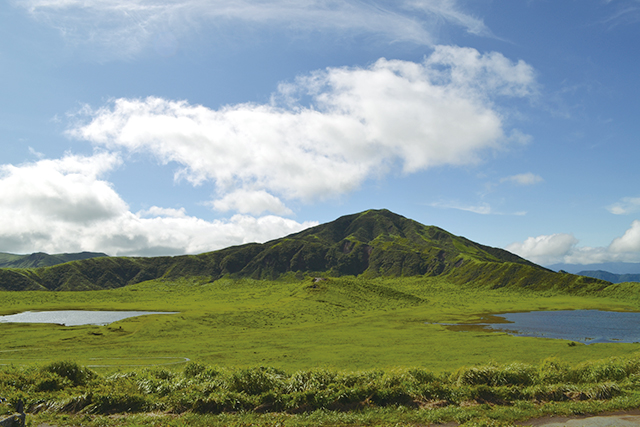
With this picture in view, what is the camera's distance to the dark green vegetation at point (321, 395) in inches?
808

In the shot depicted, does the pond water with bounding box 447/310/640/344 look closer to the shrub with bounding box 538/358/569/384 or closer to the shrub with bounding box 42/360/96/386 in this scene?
the shrub with bounding box 538/358/569/384

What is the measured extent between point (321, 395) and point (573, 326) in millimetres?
106935

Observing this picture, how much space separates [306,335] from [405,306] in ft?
298

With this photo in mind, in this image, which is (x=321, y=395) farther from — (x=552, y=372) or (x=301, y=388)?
(x=552, y=372)

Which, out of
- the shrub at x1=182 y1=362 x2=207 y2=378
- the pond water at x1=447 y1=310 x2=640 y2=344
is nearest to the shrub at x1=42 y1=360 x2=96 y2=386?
the shrub at x1=182 y1=362 x2=207 y2=378

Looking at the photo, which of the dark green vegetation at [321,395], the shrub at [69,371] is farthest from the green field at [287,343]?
the shrub at [69,371]

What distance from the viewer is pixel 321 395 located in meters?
22.4

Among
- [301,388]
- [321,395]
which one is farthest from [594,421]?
[301,388]

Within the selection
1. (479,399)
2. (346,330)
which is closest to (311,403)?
(479,399)

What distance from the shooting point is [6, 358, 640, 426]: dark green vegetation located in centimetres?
2052

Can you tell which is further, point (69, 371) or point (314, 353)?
point (314, 353)

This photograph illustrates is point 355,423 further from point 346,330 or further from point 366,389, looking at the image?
point 346,330

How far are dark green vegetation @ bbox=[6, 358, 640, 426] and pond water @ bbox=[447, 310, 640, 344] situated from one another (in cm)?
6635

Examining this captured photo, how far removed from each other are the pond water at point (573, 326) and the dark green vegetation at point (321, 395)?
66.3 meters
